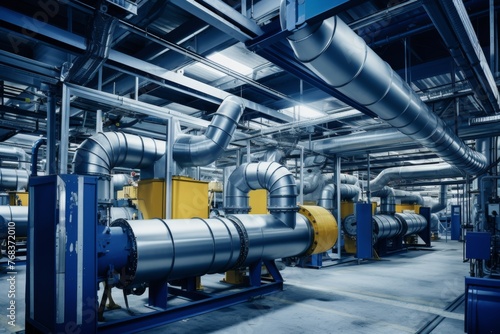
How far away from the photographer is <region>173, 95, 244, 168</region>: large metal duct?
596 centimetres

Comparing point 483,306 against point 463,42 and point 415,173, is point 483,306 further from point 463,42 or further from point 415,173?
point 415,173

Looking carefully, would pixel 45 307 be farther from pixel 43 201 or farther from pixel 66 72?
pixel 66 72

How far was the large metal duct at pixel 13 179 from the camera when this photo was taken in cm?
992

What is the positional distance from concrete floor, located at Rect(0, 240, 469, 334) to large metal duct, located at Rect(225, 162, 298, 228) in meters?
1.37

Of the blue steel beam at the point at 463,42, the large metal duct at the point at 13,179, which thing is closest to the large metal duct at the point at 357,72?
the blue steel beam at the point at 463,42

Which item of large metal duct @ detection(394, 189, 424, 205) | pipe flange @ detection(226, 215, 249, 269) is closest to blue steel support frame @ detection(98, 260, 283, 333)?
pipe flange @ detection(226, 215, 249, 269)

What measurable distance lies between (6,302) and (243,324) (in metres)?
3.65

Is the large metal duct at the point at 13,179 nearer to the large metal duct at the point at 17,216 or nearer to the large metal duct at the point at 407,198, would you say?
the large metal duct at the point at 17,216

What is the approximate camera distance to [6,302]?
5145mm

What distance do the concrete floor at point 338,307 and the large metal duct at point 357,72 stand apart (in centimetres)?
263

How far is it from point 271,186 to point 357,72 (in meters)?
3.01

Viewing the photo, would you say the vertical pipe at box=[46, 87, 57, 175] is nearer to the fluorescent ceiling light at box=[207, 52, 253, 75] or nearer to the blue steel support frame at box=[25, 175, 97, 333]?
the blue steel support frame at box=[25, 175, 97, 333]

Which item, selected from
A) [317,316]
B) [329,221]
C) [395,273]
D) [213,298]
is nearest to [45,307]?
[213,298]

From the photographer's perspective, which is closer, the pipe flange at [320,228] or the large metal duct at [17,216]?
the pipe flange at [320,228]
